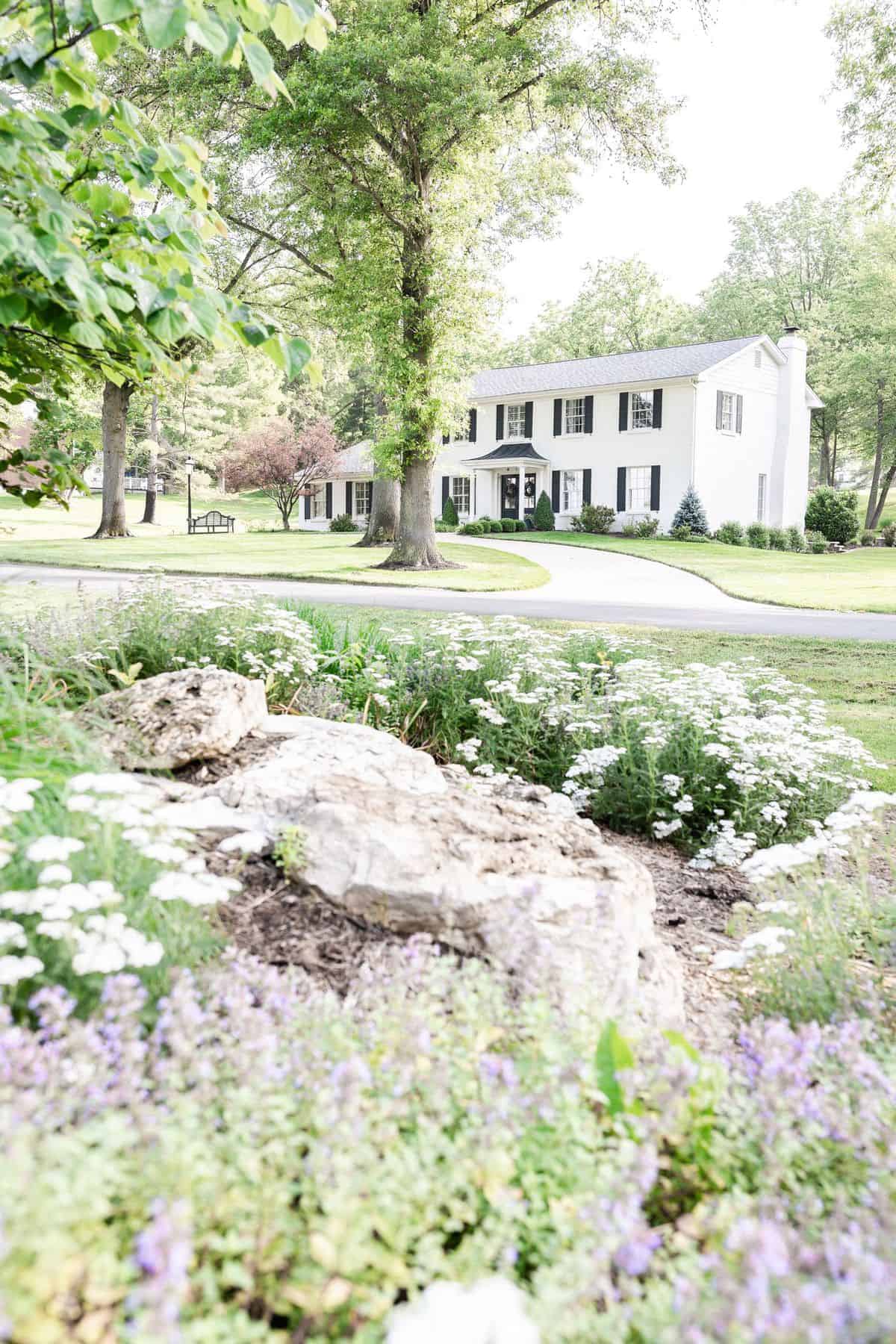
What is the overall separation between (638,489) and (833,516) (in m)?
9.09

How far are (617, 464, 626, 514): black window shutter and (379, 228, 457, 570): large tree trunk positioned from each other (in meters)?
12.9

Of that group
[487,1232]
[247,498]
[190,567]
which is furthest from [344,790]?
[247,498]

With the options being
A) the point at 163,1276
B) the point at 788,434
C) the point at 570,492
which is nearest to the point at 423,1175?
the point at 163,1276

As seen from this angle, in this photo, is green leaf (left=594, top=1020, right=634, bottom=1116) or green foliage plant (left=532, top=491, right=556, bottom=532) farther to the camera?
green foliage plant (left=532, top=491, right=556, bottom=532)

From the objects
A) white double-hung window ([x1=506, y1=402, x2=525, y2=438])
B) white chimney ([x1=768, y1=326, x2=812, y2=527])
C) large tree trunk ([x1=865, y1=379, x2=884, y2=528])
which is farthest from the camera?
large tree trunk ([x1=865, y1=379, x2=884, y2=528])

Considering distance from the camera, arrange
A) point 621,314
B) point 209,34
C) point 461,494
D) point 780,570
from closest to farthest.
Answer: point 209,34, point 780,570, point 461,494, point 621,314

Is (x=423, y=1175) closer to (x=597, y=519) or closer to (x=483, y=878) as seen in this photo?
(x=483, y=878)

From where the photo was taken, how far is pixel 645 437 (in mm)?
29672

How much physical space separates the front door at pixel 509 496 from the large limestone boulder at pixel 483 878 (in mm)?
30552

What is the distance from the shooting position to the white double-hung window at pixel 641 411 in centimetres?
2956

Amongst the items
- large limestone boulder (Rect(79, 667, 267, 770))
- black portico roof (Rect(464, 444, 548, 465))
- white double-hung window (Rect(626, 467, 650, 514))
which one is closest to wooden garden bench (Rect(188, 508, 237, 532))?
black portico roof (Rect(464, 444, 548, 465))

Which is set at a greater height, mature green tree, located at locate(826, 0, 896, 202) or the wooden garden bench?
mature green tree, located at locate(826, 0, 896, 202)

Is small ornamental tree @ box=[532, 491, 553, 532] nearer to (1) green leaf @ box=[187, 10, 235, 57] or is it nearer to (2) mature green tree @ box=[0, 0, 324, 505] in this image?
(2) mature green tree @ box=[0, 0, 324, 505]

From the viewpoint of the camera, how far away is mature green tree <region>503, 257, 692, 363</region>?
4594 centimetres
